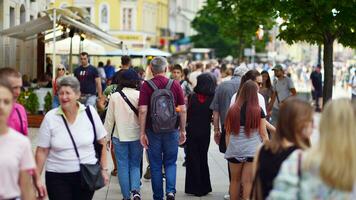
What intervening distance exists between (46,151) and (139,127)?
3261mm

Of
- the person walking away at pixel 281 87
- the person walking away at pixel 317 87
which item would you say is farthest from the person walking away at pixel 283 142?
the person walking away at pixel 317 87

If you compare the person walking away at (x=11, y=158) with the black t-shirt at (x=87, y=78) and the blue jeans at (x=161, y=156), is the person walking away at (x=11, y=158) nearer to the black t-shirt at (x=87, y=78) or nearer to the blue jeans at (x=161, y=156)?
the blue jeans at (x=161, y=156)

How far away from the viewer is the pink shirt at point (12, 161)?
589 cm

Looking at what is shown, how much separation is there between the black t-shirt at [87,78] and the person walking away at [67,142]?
10.2m

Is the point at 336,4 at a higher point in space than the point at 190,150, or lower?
higher

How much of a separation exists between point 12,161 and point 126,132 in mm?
4984

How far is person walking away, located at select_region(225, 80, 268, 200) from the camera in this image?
9.95 m

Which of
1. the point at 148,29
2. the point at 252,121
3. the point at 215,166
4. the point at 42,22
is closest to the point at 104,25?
the point at 148,29

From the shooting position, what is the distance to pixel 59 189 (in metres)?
7.79

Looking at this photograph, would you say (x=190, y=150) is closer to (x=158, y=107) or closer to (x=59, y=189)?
(x=158, y=107)

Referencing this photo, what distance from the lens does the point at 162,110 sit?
10.7m

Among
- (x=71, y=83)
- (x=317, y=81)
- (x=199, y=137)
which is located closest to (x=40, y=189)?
(x=71, y=83)

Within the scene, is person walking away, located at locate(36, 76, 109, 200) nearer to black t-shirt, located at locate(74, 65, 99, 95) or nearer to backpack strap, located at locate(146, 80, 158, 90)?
backpack strap, located at locate(146, 80, 158, 90)

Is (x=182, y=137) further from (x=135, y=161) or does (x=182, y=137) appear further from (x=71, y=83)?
(x=71, y=83)
